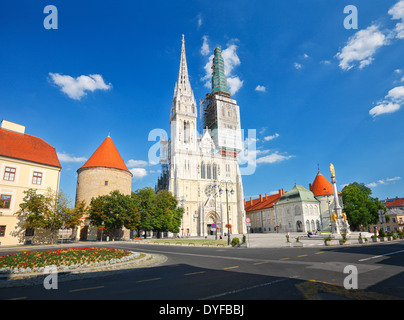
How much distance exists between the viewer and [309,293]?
558cm

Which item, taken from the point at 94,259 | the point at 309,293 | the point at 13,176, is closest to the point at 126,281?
the point at 94,259

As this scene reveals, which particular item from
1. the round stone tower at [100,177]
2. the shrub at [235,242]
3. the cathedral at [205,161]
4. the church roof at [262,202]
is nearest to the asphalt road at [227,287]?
the shrub at [235,242]

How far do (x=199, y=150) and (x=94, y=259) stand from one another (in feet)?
164

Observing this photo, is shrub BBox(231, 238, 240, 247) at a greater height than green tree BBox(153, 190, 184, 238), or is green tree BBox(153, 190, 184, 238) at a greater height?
green tree BBox(153, 190, 184, 238)

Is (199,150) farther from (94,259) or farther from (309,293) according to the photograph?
(309,293)

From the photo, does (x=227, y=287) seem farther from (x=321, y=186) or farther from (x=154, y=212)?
(x=321, y=186)

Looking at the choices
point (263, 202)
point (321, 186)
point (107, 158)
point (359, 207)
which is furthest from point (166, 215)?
point (263, 202)

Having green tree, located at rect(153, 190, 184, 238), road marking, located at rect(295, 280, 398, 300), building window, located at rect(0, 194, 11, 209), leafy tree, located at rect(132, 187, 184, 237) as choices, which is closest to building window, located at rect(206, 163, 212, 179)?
green tree, located at rect(153, 190, 184, 238)

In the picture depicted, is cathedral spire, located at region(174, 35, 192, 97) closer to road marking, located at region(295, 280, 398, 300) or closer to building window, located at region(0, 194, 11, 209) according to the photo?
building window, located at region(0, 194, 11, 209)

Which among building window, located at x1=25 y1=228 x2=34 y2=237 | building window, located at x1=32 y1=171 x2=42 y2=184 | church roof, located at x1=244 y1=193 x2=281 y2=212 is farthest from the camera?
church roof, located at x1=244 y1=193 x2=281 y2=212

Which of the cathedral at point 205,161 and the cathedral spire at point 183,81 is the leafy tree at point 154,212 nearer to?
the cathedral at point 205,161

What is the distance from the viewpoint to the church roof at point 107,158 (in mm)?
41969

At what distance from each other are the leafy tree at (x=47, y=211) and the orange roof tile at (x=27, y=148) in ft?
14.2

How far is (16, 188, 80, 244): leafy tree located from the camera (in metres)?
27.1
